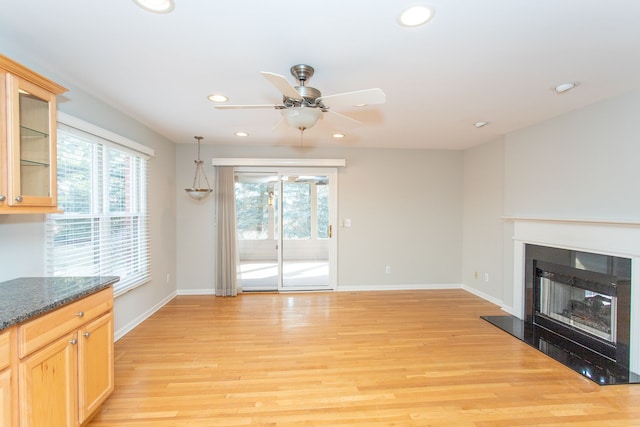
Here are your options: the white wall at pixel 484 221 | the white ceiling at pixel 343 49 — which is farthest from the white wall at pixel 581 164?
the white wall at pixel 484 221

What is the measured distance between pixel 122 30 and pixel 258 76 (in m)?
0.91

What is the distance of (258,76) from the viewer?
2.35 m

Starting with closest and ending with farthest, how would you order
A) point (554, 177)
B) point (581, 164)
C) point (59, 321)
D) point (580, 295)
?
point (59, 321)
point (581, 164)
point (580, 295)
point (554, 177)

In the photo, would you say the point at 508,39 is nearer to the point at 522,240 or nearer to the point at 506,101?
the point at 506,101

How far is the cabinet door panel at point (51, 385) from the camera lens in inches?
56.3

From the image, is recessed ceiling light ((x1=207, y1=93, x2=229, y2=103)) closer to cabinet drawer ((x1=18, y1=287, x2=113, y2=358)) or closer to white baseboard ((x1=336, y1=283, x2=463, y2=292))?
cabinet drawer ((x1=18, y1=287, x2=113, y2=358))

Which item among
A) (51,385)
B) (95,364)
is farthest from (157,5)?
(95,364)

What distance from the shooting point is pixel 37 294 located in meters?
1.72

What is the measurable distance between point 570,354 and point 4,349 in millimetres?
4224

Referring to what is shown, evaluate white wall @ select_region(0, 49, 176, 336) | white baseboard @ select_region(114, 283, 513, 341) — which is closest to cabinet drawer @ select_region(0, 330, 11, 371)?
white wall @ select_region(0, 49, 176, 336)

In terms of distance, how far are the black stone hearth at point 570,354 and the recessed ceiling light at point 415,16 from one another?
10.2 feet

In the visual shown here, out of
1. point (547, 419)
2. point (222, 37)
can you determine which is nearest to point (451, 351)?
point (547, 419)

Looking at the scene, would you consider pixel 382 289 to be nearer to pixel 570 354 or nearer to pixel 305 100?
pixel 570 354

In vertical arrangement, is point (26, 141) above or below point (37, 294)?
above
